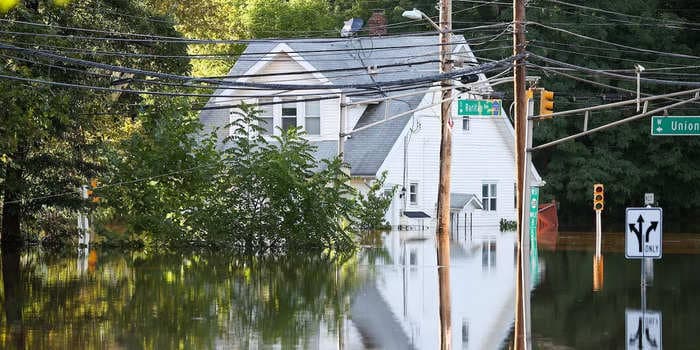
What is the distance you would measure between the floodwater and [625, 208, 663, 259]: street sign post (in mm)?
1194

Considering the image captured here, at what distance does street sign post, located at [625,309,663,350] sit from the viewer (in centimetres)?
1661

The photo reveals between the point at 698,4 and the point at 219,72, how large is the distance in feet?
96.7

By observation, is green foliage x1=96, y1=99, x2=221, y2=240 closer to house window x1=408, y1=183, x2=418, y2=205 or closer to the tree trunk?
the tree trunk

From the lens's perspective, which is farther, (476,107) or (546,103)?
(476,107)

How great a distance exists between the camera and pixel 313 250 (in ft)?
123

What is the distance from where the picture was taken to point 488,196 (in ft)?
189

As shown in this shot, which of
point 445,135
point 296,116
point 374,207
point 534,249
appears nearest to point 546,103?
point 445,135

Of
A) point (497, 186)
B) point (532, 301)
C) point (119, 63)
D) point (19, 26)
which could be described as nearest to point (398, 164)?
point (497, 186)

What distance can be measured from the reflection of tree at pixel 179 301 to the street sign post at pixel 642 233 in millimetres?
4777

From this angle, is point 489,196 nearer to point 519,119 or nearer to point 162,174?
point 162,174

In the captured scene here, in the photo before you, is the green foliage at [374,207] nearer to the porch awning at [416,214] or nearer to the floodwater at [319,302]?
the porch awning at [416,214]

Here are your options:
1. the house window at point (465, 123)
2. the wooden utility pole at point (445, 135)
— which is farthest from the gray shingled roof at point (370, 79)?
the wooden utility pole at point (445, 135)

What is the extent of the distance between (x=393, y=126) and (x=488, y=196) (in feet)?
26.2

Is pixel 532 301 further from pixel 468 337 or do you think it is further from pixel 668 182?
pixel 668 182
